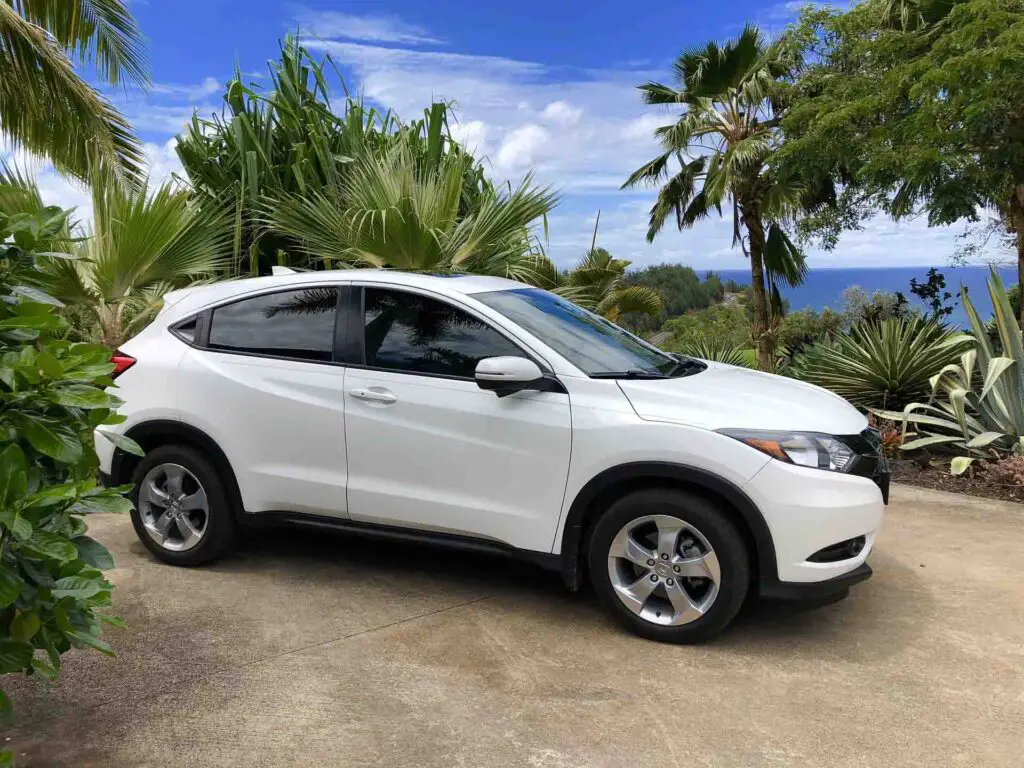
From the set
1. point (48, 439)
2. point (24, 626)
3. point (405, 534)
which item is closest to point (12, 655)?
point (24, 626)

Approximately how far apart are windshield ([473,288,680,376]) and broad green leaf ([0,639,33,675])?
8.44 ft

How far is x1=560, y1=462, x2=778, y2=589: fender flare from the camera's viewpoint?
3.84 m

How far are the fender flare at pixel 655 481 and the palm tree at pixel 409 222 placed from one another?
149 inches

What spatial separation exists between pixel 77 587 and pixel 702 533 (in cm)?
247

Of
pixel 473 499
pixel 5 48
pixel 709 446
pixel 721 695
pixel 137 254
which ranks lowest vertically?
pixel 721 695

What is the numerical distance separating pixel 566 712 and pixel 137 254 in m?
5.37

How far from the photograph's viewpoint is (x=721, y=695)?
358 cm

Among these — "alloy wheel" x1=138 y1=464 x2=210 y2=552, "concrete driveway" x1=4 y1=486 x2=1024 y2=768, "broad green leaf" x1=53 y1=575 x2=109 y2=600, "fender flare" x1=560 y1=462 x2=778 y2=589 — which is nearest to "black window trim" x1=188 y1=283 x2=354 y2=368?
"alloy wheel" x1=138 y1=464 x2=210 y2=552

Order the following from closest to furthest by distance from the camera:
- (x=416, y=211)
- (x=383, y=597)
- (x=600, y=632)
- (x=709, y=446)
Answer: (x=709, y=446)
(x=600, y=632)
(x=383, y=597)
(x=416, y=211)

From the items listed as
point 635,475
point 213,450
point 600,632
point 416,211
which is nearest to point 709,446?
point 635,475

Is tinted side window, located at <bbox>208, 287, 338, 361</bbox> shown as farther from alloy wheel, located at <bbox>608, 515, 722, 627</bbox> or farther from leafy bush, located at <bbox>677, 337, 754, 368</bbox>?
leafy bush, located at <bbox>677, 337, 754, 368</bbox>

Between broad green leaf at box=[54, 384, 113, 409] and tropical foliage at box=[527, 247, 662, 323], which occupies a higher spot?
tropical foliage at box=[527, 247, 662, 323]

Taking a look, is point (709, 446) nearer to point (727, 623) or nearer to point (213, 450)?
point (727, 623)

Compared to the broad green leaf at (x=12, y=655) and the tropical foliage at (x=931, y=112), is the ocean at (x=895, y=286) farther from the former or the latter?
the broad green leaf at (x=12, y=655)
